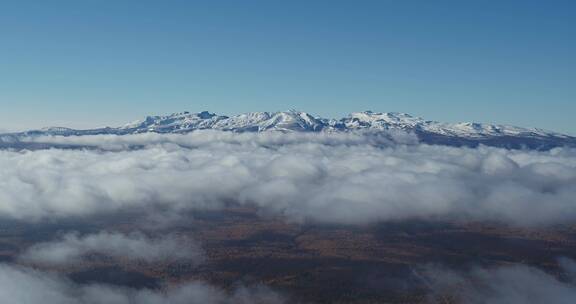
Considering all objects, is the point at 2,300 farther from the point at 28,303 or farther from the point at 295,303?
the point at 295,303

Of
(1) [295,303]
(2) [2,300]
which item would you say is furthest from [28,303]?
(1) [295,303]
